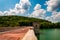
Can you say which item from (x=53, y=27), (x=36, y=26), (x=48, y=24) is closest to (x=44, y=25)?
(x=48, y=24)

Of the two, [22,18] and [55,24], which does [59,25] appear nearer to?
[55,24]

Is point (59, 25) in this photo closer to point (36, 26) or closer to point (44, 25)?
point (44, 25)

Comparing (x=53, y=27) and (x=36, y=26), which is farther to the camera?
(x=53, y=27)

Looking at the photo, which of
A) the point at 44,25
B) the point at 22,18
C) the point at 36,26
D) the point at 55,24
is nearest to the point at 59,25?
the point at 55,24

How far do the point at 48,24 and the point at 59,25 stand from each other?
3480 mm

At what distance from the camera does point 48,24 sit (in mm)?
48219

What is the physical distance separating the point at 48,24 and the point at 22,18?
614cm

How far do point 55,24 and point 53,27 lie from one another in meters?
1.13

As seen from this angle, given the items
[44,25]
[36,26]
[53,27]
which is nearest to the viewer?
[36,26]

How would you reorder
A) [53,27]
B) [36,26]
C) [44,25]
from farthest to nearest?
1. [53,27]
2. [44,25]
3. [36,26]

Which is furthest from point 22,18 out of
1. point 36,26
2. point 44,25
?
point 36,26

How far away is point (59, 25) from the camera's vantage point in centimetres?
5034

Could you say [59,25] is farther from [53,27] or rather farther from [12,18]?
[12,18]

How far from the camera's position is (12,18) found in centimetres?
4753
